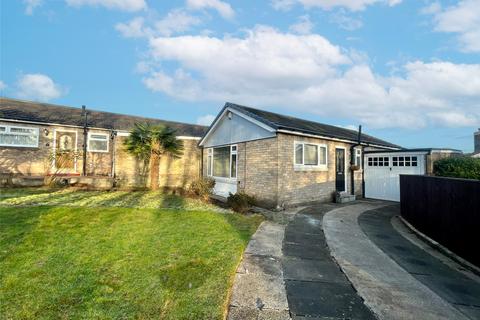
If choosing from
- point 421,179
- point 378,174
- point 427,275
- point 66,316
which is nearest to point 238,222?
point 427,275

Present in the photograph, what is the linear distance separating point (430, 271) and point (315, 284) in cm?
242

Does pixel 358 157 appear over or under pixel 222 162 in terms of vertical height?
over

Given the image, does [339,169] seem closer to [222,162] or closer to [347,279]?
[222,162]

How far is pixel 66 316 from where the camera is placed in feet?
8.63

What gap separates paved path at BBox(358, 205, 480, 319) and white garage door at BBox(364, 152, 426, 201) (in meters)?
6.11

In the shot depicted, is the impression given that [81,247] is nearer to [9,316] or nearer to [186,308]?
[9,316]

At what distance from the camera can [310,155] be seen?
36.0ft

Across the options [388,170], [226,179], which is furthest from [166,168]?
[388,170]

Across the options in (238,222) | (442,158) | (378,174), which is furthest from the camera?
(378,174)

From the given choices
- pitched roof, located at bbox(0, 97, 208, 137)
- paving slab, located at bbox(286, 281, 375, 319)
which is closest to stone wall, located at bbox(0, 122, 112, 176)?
pitched roof, located at bbox(0, 97, 208, 137)

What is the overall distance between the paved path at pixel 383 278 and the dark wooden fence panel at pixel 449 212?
67 cm

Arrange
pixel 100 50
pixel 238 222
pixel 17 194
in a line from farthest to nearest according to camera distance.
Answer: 1. pixel 100 50
2. pixel 17 194
3. pixel 238 222

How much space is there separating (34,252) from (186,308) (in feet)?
10.4

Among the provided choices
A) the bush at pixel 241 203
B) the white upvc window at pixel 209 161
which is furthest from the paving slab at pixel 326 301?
Answer: the white upvc window at pixel 209 161
